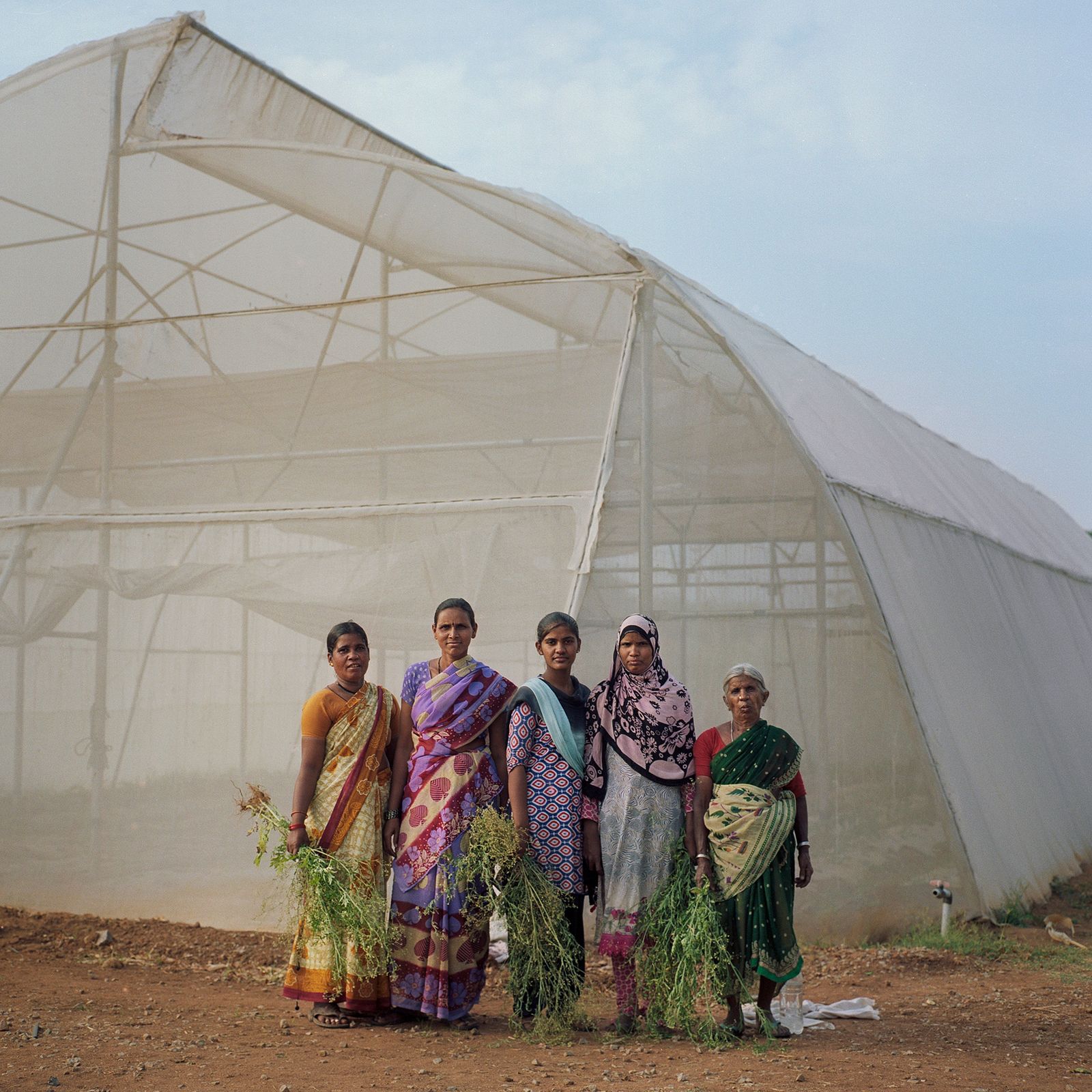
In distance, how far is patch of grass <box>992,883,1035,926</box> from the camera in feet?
19.0

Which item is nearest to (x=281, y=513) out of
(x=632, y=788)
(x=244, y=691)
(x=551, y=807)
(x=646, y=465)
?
(x=244, y=691)

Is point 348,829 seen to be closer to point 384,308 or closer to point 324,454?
point 324,454

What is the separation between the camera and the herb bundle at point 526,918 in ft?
12.7

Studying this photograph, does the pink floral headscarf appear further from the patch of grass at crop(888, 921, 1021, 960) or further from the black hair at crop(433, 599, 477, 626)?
the patch of grass at crop(888, 921, 1021, 960)

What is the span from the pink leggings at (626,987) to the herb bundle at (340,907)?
752 millimetres

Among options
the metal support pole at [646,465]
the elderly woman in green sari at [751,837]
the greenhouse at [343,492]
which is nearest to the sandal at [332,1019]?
the elderly woman in green sari at [751,837]

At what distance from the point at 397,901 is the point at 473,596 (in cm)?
188

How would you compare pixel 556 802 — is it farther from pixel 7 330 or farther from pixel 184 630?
pixel 7 330

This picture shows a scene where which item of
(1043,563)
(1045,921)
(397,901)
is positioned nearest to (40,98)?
(397,901)

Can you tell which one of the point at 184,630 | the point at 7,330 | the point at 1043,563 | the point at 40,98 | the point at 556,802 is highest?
the point at 40,98

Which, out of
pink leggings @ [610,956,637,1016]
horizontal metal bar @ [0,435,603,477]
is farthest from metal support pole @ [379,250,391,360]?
pink leggings @ [610,956,637,1016]

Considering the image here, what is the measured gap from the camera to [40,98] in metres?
6.70

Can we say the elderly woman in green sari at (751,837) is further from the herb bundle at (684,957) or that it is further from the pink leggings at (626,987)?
the pink leggings at (626,987)

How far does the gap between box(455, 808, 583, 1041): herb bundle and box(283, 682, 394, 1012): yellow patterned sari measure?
365mm
